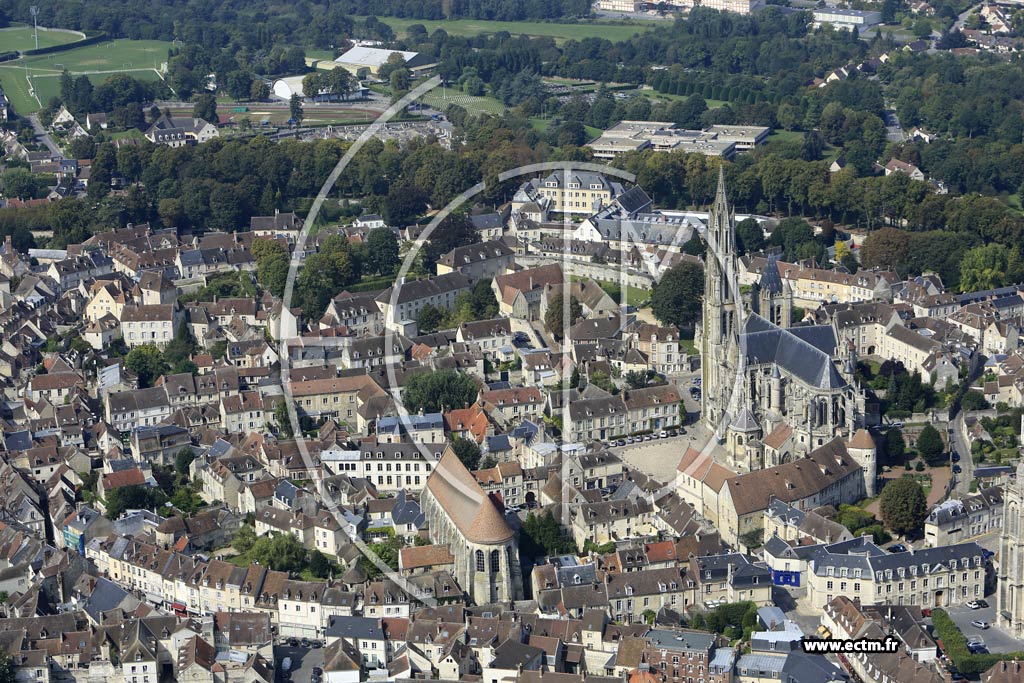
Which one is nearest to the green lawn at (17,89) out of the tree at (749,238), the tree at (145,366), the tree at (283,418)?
the tree at (145,366)

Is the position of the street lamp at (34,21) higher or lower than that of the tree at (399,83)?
higher

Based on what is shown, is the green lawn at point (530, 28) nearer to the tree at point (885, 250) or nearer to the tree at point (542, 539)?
the tree at point (885, 250)

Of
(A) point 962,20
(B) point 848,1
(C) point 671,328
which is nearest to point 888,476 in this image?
(C) point 671,328

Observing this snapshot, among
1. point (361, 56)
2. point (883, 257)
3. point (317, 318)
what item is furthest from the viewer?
point (361, 56)

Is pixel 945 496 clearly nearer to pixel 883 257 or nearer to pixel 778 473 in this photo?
pixel 778 473

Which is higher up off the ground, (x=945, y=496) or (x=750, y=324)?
(x=750, y=324)
